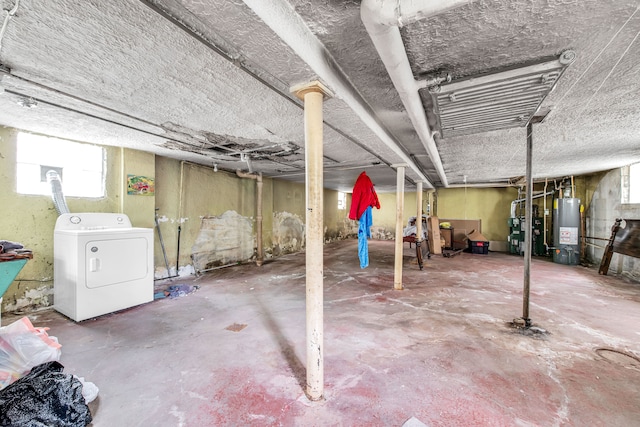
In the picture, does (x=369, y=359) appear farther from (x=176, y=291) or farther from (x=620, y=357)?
(x=176, y=291)

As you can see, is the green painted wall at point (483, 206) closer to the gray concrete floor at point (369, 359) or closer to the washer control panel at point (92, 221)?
the gray concrete floor at point (369, 359)

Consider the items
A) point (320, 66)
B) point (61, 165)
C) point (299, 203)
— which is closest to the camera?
point (320, 66)

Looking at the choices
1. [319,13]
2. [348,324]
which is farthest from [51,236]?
[319,13]

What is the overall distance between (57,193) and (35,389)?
2760 mm

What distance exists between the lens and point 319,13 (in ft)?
4.08

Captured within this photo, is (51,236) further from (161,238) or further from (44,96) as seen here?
(44,96)

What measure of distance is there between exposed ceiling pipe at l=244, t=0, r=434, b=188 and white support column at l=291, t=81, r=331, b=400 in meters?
0.14

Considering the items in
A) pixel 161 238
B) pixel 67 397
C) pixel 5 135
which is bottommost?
pixel 67 397

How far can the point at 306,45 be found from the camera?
1368mm

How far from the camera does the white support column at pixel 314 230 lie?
159 cm

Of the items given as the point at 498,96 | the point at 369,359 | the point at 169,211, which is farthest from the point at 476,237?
the point at 169,211

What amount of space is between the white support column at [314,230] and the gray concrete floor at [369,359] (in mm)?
212

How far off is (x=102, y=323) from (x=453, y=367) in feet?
11.6

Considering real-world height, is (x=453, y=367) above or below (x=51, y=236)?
below
